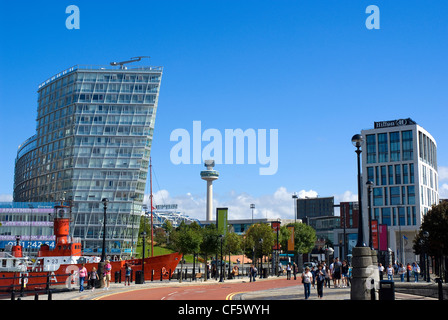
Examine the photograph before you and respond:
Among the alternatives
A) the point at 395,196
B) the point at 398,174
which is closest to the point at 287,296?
the point at 395,196

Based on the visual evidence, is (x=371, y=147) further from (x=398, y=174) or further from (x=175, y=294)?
(x=175, y=294)

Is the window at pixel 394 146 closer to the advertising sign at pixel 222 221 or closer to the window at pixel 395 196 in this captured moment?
the window at pixel 395 196

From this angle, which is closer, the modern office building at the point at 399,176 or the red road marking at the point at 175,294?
the red road marking at the point at 175,294

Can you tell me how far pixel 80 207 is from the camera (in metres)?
126

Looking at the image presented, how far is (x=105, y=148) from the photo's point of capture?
128 metres

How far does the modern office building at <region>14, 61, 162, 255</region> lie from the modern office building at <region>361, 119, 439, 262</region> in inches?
2221

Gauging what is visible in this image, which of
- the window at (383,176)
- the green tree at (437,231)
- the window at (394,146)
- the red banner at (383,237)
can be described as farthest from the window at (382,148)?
the green tree at (437,231)

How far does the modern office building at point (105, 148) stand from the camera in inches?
4931

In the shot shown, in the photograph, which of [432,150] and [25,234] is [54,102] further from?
[432,150]

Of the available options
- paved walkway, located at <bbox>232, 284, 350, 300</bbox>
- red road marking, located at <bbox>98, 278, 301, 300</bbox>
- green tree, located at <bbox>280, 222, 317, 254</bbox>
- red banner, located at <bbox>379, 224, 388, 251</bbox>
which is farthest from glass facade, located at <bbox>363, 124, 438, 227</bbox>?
paved walkway, located at <bbox>232, 284, 350, 300</bbox>

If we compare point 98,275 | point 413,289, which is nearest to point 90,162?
point 98,275

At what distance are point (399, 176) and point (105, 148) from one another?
236 feet

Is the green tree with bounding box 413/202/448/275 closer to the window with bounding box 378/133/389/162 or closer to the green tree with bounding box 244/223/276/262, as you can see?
the green tree with bounding box 244/223/276/262

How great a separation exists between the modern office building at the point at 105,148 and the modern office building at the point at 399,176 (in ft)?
185
